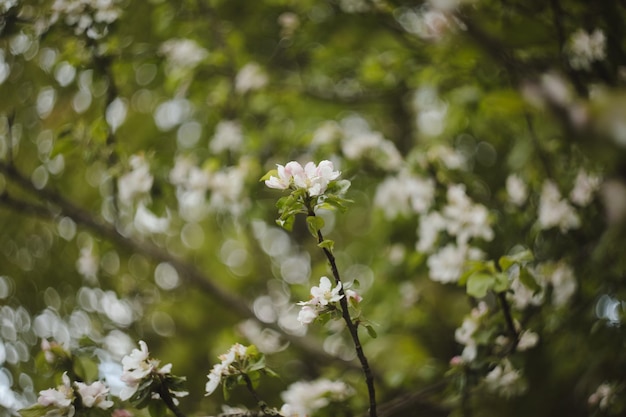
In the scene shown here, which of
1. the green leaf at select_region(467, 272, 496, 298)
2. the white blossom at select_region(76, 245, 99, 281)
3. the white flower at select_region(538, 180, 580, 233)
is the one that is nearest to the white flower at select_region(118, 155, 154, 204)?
the white blossom at select_region(76, 245, 99, 281)

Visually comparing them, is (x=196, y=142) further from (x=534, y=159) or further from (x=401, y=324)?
(x=534, y=159)

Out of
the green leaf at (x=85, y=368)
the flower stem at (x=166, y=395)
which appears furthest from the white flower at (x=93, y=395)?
the green leaf at (x=85, y=368)

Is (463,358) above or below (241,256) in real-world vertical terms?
above

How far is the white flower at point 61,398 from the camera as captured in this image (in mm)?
1311

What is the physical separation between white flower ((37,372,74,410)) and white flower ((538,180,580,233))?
170 centimetres

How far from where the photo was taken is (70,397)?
1.33 meters

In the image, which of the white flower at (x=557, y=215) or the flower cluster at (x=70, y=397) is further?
the white flower at (x=557, y=215)

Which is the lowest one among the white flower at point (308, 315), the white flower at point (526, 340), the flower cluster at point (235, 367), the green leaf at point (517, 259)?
the white flower at point (526, 340)

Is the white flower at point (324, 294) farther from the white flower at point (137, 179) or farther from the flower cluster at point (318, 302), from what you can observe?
the white flower at point (137, 179)

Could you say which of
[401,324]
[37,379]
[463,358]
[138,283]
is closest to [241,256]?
[138,283]

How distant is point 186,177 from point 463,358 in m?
1.46

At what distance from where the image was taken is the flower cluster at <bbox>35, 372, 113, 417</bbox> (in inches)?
51.8

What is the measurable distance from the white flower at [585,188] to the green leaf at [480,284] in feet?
2.72

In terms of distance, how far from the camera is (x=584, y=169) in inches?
87.3
